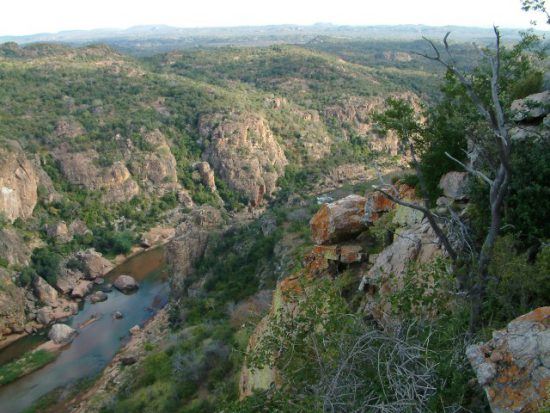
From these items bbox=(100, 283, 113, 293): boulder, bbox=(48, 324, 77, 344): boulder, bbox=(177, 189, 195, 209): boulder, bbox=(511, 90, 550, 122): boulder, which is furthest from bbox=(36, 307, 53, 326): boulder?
bbox=(511, 90, 550, 122): boulder

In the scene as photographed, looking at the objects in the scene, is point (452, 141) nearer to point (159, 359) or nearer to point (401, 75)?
point (159, 359)

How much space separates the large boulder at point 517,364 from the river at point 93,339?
2872cm

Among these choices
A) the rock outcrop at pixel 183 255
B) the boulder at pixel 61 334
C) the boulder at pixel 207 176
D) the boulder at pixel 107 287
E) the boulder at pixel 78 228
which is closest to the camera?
the boulder at pixel 61 334

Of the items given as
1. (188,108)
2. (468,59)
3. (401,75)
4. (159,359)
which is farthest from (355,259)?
(468,59)

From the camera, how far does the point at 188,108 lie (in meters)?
74.8

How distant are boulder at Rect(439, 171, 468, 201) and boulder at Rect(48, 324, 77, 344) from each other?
31.0 metres

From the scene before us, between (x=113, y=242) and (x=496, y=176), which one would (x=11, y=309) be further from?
(x=496, y=176)

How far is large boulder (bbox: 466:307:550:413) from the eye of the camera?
15.0 feet

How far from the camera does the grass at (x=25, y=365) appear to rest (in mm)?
29930

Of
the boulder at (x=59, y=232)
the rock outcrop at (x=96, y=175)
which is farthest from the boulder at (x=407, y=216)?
the rock outcrop at (x=96, y=175)

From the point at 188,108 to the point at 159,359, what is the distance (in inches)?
2195

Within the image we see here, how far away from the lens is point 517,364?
4785 millimetres

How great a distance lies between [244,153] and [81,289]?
3338 cm

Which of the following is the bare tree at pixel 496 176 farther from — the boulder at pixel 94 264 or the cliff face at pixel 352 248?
the boulder at pixel 94 264
